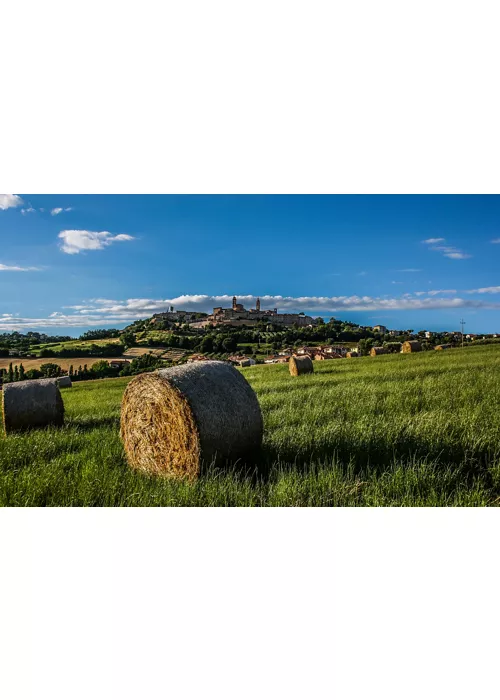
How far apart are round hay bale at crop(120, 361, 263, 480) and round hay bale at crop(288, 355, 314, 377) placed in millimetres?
6499

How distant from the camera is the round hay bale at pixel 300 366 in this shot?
9.98 m

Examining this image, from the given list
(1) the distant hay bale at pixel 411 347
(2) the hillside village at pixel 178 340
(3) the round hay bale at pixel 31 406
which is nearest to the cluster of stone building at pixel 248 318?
(2) the hillside village at pixel 178 340

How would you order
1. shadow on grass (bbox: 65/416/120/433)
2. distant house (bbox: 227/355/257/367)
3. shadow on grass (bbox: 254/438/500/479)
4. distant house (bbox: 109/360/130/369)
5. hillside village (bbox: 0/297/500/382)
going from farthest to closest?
shadow on grass (bbox: 65/416/120/433), distant house (bbox: 227/355/257/367), distant house (bbox: 109/360/130/369), hillside village (bbox: 0/297/500/382), shadow on grass (bbox: 254/438/500/479)

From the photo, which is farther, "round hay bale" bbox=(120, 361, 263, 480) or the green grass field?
"round hay bale" bbox=(120, 361, 263, 480)

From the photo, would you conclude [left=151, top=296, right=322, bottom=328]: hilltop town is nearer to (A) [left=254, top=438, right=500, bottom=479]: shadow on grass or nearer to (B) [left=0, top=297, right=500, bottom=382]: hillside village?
(B) [left=0, top=297, right=500, bottom=382]: hillside village

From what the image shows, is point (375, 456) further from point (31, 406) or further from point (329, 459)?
point (31, 406)

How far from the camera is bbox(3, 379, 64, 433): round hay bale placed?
18.3 feet

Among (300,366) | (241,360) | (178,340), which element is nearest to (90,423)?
(178,340)

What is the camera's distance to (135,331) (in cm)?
475

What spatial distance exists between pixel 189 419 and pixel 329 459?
107cm

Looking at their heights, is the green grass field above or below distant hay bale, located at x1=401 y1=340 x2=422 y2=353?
below

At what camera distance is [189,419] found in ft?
10.2

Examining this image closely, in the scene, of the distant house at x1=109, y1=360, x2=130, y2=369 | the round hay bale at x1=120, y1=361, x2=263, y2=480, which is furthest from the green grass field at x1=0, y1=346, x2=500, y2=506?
the distant house at x1=109, y1=360, x2=130, y2=369
